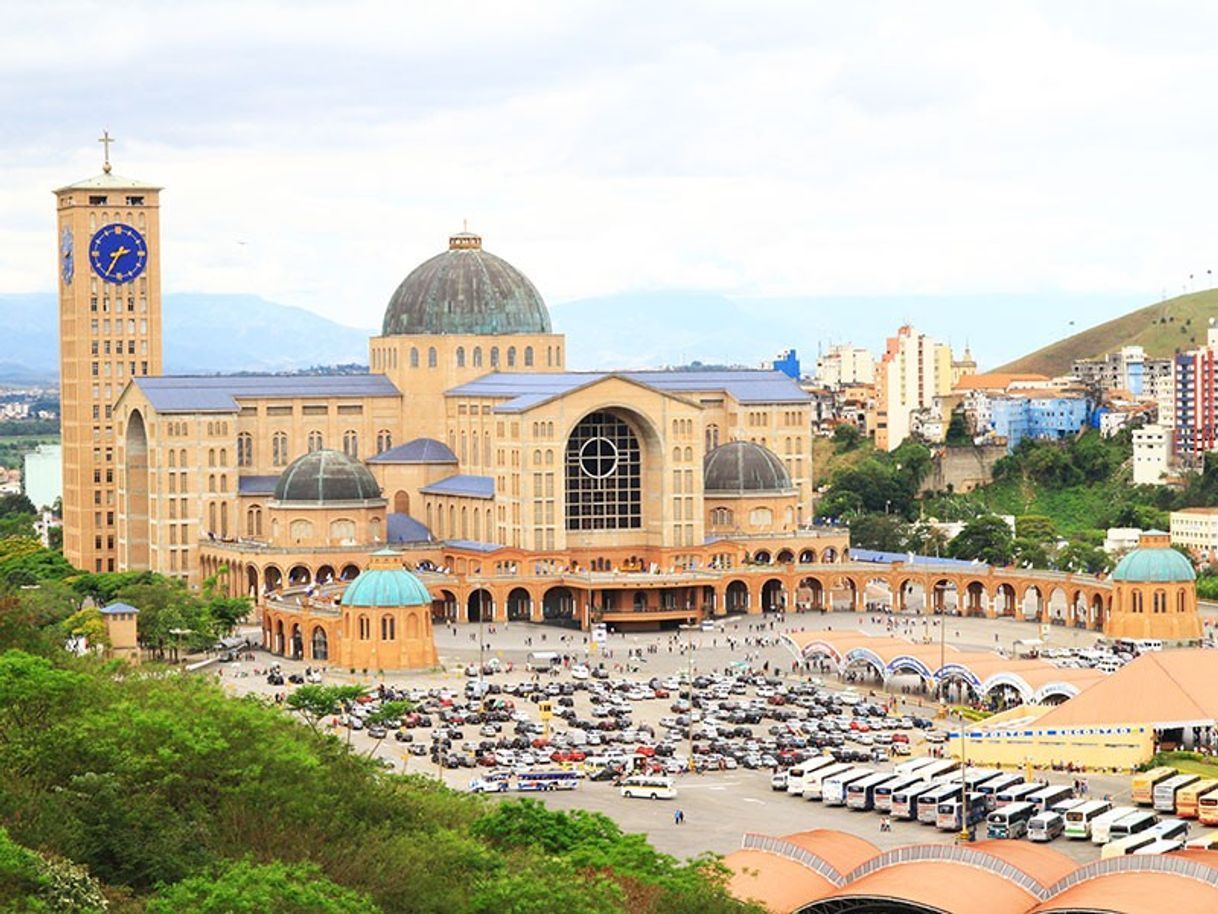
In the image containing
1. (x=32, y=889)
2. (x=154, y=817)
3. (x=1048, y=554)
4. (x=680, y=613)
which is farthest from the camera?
(x=1048, y=554)

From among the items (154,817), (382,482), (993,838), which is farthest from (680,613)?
(154,817)

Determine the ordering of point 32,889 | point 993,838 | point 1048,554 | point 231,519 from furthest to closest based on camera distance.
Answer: point 1048,554, point 231,519, point 993,838, point 32,889

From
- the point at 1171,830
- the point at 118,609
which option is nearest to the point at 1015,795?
the point at 1171,830

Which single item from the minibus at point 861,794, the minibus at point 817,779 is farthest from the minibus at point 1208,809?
the minibus at point 817,779

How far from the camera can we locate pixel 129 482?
160000 mm

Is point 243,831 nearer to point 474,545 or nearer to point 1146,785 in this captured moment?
point 1146,785

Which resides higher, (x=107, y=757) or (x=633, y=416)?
(x=633, y=416)

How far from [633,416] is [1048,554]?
31467 mm

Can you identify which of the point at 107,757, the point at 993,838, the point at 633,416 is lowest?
the point at 993,838

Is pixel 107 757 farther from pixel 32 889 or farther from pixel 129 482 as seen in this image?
pixel 129 482

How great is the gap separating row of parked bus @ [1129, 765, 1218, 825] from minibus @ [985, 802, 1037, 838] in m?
5.20

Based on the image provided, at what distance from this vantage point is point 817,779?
95.1 meters

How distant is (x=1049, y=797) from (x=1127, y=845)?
827 centimetres

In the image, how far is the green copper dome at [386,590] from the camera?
125938 millimetres
